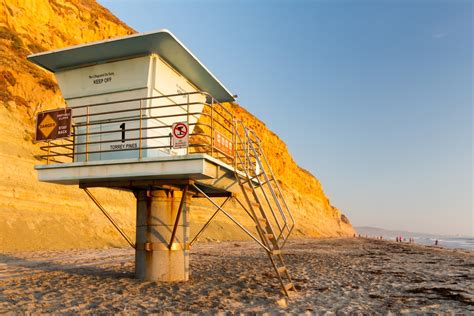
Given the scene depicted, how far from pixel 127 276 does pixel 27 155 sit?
20757 millimetres

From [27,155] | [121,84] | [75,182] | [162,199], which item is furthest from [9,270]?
[27,155]

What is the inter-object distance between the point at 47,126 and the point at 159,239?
423 centimetres

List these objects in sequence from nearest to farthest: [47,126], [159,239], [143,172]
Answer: [143,172] < [47,126] < [159,239]

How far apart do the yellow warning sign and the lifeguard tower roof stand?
1.69 meters

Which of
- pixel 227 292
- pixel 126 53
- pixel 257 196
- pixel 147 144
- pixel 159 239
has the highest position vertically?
pixel 126 53

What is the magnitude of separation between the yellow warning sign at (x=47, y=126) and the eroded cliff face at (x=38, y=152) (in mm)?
3204

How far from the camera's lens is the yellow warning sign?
10648 mm

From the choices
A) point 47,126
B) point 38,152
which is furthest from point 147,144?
point 38,152

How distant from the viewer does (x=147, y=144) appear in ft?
35.1

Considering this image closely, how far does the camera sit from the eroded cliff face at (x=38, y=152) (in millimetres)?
25188

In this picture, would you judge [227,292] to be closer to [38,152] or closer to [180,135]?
[180,135]

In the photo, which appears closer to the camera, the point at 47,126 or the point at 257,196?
the point at 257,196

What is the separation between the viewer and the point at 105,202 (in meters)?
33.5

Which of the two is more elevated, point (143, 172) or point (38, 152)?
point (38, 152)
